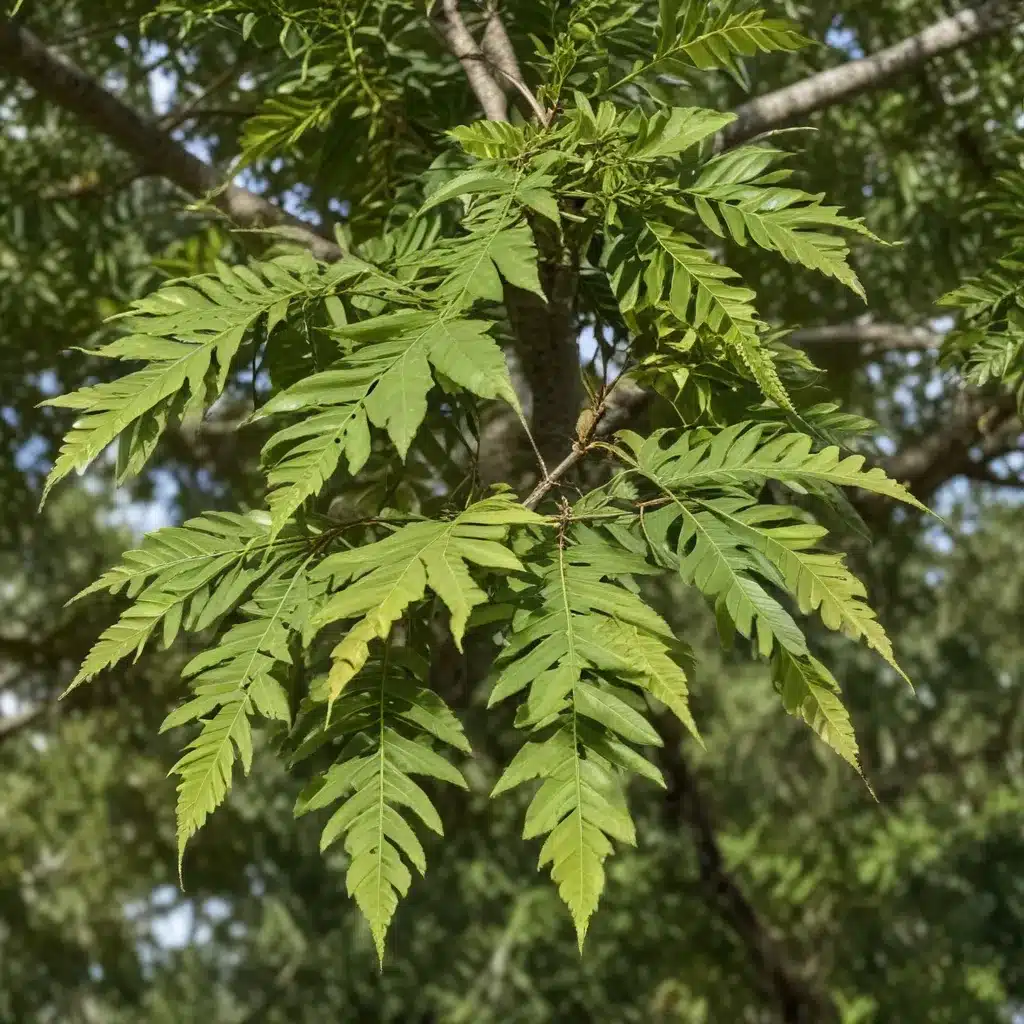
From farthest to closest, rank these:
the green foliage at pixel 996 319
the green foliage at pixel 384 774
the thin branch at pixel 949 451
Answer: the thin branch at pixel 949 451
the green foliage at pixel 996 319
the green foliage at pixel 384 774

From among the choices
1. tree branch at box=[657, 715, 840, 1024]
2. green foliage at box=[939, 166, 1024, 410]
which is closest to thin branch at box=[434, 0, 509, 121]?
green foliage at box=[939, 166, 1024, 410]

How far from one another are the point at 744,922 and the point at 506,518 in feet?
11.5

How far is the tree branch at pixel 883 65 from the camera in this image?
1.99m

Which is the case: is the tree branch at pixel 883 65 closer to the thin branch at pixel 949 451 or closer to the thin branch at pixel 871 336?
the thin branch at pixel 949 451

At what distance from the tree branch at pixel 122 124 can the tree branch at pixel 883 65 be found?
0.87m

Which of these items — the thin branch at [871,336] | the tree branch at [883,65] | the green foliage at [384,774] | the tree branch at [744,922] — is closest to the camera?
the green foliage at [384,774]

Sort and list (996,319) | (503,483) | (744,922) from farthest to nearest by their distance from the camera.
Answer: (744,922), (996,319), (503,483)

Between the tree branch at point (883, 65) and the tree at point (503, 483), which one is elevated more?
the tree branch at point (883, 65)

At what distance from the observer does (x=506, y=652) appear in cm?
87

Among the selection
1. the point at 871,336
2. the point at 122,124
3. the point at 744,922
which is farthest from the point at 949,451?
the point at 122,124

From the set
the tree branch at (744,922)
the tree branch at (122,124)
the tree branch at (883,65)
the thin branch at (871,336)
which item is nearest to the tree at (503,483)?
the tree branch at (122,124)

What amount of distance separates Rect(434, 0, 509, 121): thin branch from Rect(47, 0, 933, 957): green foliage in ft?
0.62

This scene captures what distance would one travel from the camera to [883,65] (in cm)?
205

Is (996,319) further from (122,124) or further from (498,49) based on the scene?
(122,124)
